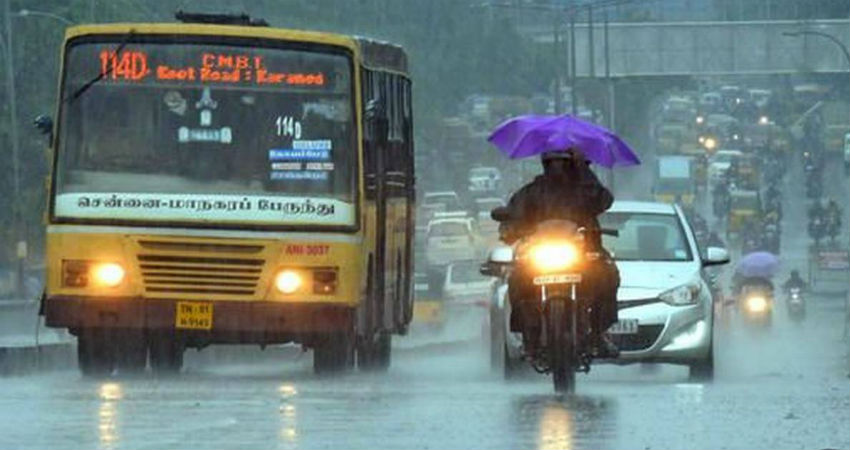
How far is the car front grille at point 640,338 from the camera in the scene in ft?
62.6

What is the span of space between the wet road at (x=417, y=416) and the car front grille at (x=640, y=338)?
1.33 metres

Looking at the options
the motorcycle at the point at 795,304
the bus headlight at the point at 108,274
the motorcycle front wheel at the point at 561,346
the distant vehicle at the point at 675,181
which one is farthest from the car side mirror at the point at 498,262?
the distant vehicle at the point at 675,181

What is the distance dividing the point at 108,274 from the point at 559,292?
224 inches

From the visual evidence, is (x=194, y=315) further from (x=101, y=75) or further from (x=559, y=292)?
(x=559, y=292)

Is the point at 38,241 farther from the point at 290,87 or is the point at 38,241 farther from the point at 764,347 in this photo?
the point at 290,87

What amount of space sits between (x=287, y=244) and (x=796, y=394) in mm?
5926

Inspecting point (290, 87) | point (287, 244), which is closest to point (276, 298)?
point (287, 244)

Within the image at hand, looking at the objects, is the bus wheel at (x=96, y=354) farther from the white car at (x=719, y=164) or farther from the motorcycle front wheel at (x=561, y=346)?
the white car at (x=719, y=164)

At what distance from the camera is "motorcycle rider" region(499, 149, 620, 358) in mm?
15352

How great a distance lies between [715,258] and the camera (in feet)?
64.4

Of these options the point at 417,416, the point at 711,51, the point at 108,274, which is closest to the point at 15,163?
the point at 711,51

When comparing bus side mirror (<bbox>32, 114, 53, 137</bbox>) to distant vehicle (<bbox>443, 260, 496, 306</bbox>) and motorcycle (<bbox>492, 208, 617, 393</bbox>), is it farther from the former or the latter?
distant vehicle (<bbox>443, 260, 496, 306</bbox>)

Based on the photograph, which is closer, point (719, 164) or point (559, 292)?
point (559, 292)

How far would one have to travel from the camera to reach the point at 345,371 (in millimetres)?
21203
